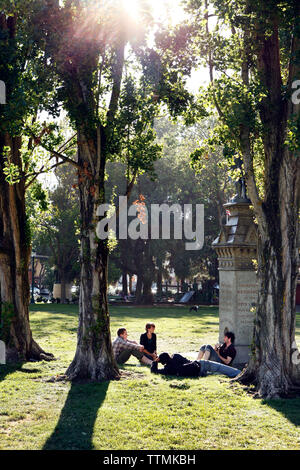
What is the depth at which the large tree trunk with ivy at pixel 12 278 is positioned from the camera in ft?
44.8

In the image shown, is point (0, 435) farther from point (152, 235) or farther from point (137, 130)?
point (152, 235)

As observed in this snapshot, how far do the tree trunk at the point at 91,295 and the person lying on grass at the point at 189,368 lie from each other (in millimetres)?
1116

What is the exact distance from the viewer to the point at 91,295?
11438 mm

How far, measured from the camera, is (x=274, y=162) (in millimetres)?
10625

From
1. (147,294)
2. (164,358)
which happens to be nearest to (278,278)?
(164,358)

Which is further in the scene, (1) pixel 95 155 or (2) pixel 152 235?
(2) pixel 152 235

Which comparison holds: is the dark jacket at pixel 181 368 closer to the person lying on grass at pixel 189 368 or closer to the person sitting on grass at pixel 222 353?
the person lying on grass at pixel 189 368

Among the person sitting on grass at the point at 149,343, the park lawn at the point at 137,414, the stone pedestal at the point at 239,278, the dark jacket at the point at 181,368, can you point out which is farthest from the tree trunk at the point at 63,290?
the dark jacket at the point at 181,368

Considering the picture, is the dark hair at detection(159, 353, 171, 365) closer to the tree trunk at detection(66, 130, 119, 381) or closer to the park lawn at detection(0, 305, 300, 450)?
the park lawn at detection(0, 305, 300, 450)

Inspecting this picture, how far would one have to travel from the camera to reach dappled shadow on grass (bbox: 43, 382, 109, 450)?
6930mm

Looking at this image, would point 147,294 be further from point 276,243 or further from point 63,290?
point 276,243
